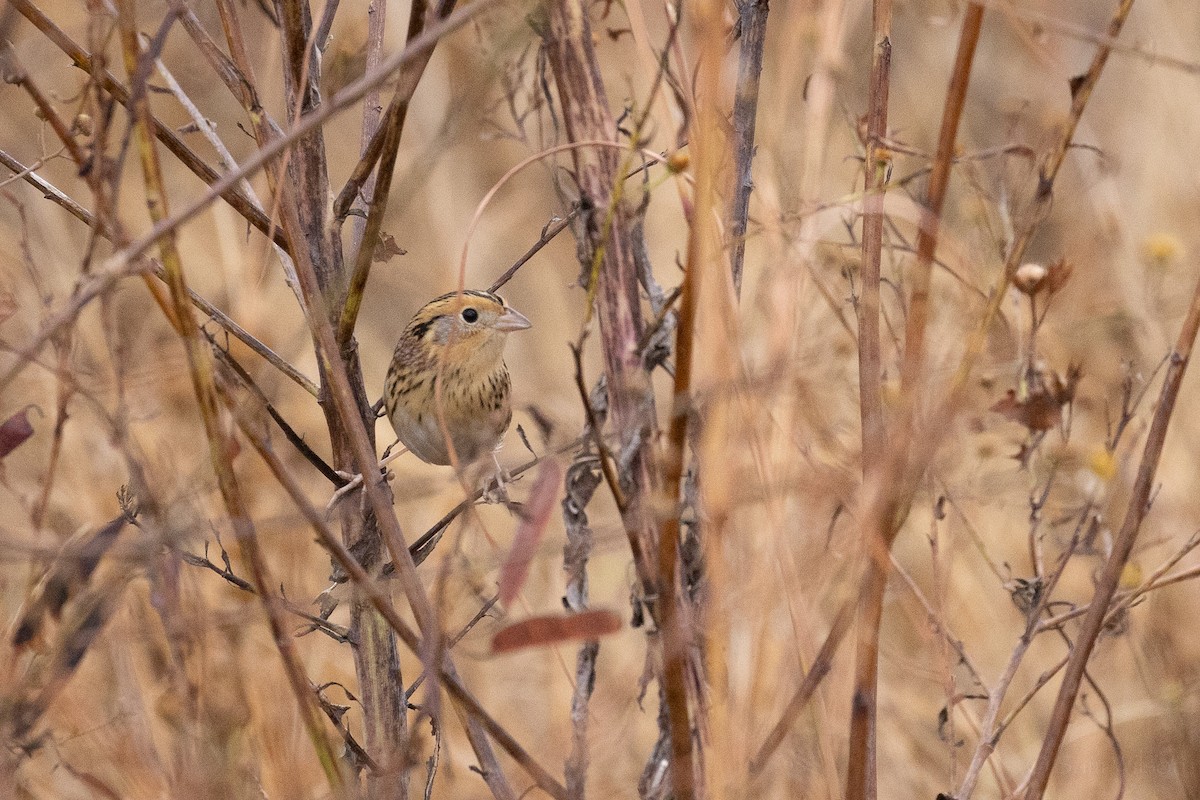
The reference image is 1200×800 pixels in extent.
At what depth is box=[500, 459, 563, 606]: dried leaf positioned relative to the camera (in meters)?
0.95

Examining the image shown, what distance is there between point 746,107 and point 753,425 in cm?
50

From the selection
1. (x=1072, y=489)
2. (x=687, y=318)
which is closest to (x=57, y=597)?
(x=687, y=318)

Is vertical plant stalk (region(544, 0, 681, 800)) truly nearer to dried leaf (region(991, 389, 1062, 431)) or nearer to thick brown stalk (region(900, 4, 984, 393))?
thick brown stalk (region(900, 4, 984, 393))

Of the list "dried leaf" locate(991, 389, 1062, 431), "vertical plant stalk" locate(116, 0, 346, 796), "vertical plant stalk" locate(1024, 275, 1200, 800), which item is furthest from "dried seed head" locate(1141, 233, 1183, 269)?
"vertical plant stalk" locate(116, 0, 346, 796)

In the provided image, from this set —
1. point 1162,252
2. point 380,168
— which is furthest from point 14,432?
point 1162,252

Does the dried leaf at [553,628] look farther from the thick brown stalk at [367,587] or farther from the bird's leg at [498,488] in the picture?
the bird's leg at [498,488]

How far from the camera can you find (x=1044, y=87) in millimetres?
3891

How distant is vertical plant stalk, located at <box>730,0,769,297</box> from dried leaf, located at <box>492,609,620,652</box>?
19.9 inches

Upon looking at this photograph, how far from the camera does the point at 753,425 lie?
106 cm

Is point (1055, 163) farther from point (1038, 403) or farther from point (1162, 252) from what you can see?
point (1162, 252)

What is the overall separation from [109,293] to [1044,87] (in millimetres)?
3613

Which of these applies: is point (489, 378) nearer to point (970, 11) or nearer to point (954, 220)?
point (970, 11)

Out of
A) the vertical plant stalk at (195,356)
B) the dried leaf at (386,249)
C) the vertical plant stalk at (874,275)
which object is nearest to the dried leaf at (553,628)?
the vertical plant stalk at (195,356)

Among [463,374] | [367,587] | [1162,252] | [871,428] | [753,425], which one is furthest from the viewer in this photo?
[1162,252]
